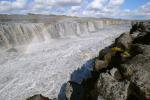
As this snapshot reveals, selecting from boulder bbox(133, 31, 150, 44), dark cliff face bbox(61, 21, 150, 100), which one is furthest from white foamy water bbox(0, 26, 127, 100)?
boulder bbox(133, 31, 150, 44)

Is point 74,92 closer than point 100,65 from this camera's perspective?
Yes

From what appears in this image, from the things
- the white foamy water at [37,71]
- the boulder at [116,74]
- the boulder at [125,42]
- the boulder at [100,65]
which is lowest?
A: the white foamy water at [37,71]

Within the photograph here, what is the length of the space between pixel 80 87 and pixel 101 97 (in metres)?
3.13

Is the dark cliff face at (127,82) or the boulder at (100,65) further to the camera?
the boulder at (100,65)

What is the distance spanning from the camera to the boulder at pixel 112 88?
10.4 metres

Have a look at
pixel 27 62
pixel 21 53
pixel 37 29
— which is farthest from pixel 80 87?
pixel 37 29

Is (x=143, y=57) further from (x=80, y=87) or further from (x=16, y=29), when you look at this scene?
(x=16, y=29)

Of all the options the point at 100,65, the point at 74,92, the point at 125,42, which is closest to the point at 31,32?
the point at 125,42

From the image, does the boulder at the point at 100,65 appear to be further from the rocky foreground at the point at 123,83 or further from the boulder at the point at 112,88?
the boulder at the point at 112,88

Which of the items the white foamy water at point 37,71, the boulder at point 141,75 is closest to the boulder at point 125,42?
the boulder at point 141,75

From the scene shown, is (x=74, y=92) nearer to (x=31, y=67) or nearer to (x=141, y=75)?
(x=141, y=75)

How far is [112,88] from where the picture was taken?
35.3 feet

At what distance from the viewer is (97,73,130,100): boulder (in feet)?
34.2

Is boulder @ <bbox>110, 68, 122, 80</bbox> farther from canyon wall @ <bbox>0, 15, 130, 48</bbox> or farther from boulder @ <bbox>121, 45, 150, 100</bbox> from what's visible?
canyon wall @ <bbox>0, 15, 130, 48</bbox>
